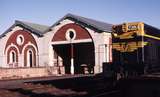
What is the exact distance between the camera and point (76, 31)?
115ft

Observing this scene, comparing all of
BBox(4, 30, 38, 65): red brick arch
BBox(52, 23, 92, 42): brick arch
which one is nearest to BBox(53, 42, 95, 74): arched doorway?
BBox(52, 23, 92, 42): brick arch

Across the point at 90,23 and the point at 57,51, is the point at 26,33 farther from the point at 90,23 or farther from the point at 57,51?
the point at 90,23

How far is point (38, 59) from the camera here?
125ft

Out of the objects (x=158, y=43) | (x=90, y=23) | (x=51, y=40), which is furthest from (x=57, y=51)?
(x=158, y=43)

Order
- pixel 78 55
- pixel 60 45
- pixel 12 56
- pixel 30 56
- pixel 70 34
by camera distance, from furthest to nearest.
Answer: pixel 12 56 < pixel 78 55 < pixel 30 56 < pixel 60 45 < pixel 70 34

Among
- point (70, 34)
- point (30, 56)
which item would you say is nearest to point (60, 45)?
point (70, 34)

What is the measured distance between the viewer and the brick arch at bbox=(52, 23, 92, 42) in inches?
1361

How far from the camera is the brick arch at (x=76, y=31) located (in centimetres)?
3456

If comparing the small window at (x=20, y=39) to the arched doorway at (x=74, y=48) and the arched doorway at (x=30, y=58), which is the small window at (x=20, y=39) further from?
the arched doorway at (x=74, y=48)

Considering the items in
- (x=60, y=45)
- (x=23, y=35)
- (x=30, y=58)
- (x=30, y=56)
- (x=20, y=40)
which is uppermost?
(x=23, y=35)

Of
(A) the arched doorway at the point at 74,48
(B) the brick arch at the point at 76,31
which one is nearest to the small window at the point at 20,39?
(A) the arched doorway at the point at 74,48

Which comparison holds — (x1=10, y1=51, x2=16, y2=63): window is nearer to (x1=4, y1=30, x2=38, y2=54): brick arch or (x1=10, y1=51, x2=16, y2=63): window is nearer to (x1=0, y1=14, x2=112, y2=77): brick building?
(x1=0, y1=14, x2=112, y2=77): brick building

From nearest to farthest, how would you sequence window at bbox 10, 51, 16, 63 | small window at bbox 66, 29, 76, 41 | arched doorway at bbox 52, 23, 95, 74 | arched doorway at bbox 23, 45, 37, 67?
1. arched doorway at bbox 52, 23, 95, 74
2. small window at bbox 66, 29, 76, 41
3. arched doorway at bbox 23, 45, 37, 67
4. window at bbox 10, 51, 16, 63

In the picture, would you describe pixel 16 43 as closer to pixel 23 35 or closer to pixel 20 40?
pixel 20 40
